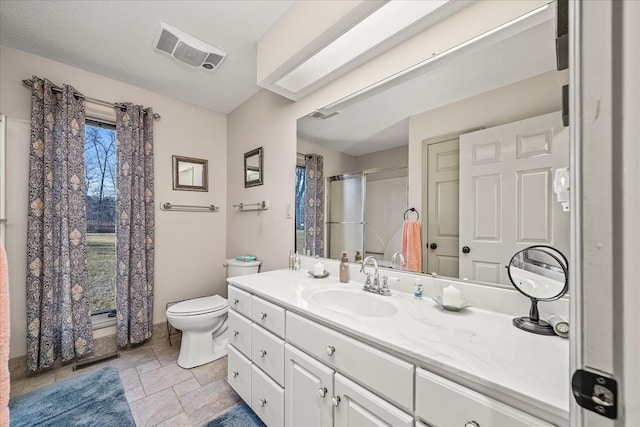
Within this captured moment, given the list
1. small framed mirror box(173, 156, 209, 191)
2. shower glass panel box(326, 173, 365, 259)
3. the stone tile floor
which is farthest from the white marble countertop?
small framed mirror box(173, 156, 209, 191)

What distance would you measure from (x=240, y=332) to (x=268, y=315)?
1.23 ft

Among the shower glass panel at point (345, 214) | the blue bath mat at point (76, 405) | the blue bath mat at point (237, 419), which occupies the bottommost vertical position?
the blue bath mat at point (237, 419)

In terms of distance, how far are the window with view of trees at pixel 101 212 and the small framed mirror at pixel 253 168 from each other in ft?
3.75

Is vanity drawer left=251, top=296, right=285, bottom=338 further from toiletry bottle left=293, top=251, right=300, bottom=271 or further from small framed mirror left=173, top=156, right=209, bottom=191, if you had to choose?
small framed mirror left=173, top=156, right=209, bottom=191

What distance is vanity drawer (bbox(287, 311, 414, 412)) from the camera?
0.73 m

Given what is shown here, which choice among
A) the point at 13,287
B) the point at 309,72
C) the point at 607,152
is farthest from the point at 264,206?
the point at 607,152

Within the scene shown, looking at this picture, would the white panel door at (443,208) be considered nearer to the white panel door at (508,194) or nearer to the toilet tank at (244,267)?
the white panel door at (508,194)

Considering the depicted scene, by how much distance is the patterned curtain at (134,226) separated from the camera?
2.10m

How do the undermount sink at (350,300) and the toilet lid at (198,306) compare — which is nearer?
the undermount sink at (350,300)

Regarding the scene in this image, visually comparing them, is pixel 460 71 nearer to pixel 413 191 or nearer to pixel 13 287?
pixel 413 191

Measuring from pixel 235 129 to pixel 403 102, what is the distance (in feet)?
6.48

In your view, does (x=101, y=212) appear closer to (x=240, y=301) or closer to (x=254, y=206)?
(x=254, y=206)

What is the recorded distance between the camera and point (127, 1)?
1.42m

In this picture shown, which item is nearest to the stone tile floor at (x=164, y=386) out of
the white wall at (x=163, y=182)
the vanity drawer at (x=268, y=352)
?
the white wall at (x=163, y=182)
